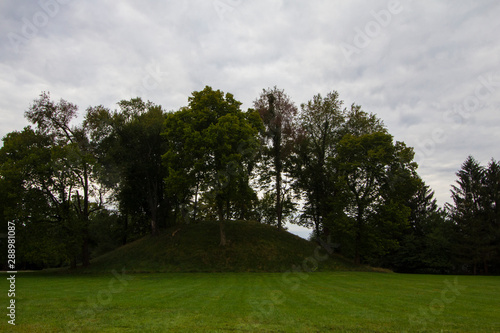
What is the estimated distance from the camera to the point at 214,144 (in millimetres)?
31328

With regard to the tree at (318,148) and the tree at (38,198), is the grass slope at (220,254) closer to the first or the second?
the tree at (38,198)

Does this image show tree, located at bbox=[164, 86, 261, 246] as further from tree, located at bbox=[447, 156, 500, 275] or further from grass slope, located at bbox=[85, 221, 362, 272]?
tree, located at bbox=[447, 156, 500, 275]

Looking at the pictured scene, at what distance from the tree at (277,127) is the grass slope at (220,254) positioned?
5334 millimetres

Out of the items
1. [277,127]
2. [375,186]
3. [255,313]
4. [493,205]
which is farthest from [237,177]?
[493,205]

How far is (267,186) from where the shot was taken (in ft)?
145

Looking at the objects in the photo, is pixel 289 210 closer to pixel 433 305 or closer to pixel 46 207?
pixel 46 207

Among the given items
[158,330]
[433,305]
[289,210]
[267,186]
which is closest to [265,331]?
[158,330]

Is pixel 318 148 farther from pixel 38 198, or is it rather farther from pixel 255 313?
pixel 255 313

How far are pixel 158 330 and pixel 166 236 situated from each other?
32.7 metres

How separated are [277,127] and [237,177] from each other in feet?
40.7

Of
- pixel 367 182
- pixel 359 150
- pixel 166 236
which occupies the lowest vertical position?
pixel 166 236

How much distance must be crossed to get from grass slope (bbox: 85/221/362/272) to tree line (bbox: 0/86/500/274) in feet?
8.27

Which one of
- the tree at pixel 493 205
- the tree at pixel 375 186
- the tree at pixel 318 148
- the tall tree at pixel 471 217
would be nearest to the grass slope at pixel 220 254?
the tree at pixel 375 186

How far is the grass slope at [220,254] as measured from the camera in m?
31.8
